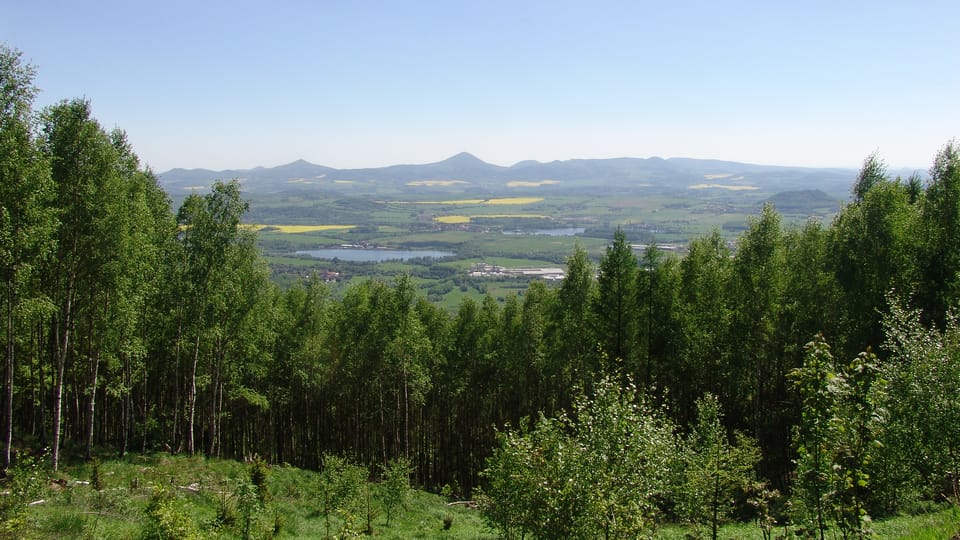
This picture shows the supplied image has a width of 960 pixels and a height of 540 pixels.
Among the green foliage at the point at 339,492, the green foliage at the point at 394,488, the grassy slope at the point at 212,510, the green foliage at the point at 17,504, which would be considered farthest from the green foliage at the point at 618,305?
the green foliage at the point at 17,504

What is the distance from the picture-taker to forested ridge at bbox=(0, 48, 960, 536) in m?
13.5

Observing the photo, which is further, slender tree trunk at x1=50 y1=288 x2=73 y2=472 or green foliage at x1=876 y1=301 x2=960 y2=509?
slender tree trunk at x1=50 y1=288 x2=73 y2=472

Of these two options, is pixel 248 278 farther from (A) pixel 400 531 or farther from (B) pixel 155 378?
(A) pixel 400 531

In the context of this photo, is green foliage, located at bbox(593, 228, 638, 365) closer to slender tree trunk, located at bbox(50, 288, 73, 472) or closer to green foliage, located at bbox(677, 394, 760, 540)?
green foliage, located at bbox(677, 394, 760, 540)

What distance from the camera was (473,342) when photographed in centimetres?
4194

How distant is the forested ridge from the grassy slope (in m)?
1.75

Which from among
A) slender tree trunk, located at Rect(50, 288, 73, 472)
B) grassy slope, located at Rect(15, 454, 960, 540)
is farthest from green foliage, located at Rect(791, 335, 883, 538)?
slender tree trunk, located at Rect(50, 288, 73, 472)

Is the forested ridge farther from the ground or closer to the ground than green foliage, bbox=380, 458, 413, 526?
farther from the ground

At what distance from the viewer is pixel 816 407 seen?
8.73 metres

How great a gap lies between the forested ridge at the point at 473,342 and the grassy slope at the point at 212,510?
1.75 m

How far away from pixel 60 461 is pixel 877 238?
40569mm

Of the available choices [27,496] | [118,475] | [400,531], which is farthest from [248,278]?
[27,496]

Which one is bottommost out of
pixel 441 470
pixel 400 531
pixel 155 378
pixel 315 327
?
pixel 441 470

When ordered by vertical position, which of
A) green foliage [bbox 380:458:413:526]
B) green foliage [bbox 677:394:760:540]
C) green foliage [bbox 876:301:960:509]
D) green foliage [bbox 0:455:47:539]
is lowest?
green foliage [bbox 380:458:413:526]
